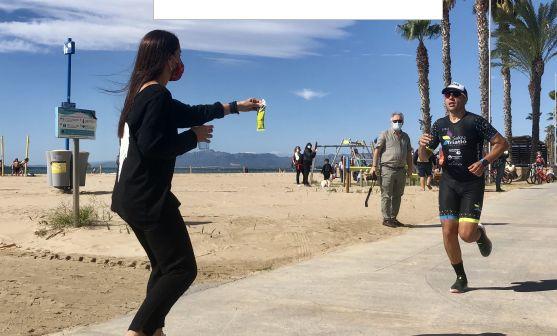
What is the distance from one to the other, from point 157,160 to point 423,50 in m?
29.7

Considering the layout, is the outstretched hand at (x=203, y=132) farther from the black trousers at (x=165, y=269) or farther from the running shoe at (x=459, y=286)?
the running shoe at (x=459, y=286)

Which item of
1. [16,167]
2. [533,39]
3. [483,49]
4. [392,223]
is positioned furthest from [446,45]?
[16,167]

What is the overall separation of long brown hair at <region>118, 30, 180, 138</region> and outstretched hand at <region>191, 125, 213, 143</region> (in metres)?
0.38

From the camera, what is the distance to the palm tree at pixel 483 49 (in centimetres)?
2792

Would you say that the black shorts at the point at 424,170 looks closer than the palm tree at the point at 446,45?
Yes

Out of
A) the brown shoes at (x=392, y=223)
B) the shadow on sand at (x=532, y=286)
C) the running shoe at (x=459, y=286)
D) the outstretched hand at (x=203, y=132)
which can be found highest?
the outstretched hand at (x=203, y=132)

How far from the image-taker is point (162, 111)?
9.51ft

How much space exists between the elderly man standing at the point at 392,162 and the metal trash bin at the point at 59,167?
9740 mm

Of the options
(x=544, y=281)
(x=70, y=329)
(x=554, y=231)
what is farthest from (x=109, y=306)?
(x=554, y=231)

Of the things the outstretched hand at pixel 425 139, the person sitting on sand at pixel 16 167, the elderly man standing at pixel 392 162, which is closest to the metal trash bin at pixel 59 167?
A: the elderly man standing at pixel 392 162

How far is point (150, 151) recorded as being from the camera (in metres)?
2.86

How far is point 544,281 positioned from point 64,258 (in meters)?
5.55

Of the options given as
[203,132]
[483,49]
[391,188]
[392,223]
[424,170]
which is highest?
[483,49]

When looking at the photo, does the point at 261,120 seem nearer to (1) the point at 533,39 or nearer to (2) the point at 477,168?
(2) the point at 477,168
